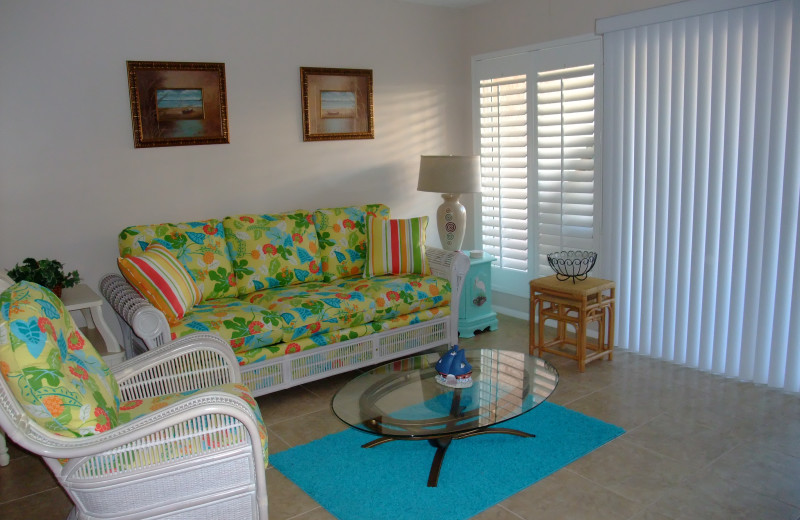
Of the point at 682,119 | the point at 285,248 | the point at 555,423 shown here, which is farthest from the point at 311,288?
the point at 682,119

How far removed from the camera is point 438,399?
271 cm

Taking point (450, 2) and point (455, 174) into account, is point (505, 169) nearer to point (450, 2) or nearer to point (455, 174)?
point (455, 174)

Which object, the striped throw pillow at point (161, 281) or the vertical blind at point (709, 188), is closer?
the striped throw pillow at point (161, 281)

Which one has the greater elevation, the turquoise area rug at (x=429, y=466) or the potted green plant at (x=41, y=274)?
the potted green plant at (x=41, y=274)

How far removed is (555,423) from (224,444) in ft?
5.60

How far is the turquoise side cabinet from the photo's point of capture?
460cm

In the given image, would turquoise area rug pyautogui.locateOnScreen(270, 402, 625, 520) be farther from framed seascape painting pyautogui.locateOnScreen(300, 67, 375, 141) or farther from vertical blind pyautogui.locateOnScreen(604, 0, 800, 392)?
framed seascape painting pyautogui.locateOnScreen(300, 67, 375, 141)

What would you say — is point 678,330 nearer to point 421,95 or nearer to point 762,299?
point 762,299

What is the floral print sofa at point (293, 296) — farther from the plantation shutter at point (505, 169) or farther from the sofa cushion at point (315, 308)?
the plantation shutter at point (505, 169)

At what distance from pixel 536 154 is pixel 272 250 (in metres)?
2.02

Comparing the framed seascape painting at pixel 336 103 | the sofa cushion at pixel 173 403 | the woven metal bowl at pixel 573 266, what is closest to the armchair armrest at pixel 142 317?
the sofa cushion at pixel 173 403

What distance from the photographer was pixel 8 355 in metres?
1.89

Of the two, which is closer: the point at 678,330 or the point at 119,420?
the point at 119,420

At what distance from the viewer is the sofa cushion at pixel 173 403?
2.11 metres
